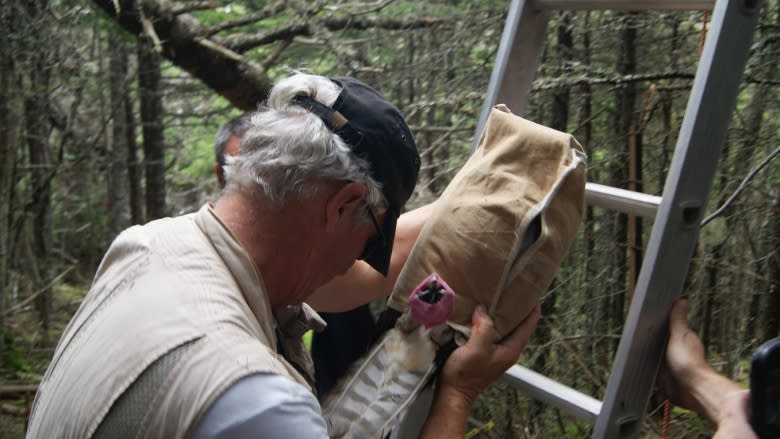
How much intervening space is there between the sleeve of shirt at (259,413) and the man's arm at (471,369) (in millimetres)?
374

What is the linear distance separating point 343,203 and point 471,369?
15.4 inches

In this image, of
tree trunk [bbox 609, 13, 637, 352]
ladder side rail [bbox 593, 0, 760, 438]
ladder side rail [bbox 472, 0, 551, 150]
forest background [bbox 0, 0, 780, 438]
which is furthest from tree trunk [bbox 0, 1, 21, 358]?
ladder side rail [bbox 593, 0, 760, 438]

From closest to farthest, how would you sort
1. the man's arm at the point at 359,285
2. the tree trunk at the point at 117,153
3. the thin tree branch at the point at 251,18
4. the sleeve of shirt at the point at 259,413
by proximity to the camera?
the sleeve of shirt at the point at 259,413
the man's arm at the point at 359,285
the thin tree branch at the point at 251,18
the tree trunk at the point at 117,153

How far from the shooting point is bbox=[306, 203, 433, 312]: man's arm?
1.87 m

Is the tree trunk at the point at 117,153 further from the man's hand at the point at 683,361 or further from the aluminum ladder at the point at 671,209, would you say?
the man's hand at the point at 683,361

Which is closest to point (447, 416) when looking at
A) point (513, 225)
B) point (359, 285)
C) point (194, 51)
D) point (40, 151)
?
point (513, 225)

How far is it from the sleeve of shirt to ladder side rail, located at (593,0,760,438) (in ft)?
1.92

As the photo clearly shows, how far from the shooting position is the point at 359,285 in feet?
6.40

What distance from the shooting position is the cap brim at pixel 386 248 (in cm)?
139

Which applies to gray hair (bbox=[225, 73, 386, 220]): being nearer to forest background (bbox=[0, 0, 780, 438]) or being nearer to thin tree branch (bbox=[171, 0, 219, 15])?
forest background (bbox=[0, 0, 780, 438])

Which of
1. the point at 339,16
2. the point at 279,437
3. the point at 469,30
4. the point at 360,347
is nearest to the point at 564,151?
the point at 279,437

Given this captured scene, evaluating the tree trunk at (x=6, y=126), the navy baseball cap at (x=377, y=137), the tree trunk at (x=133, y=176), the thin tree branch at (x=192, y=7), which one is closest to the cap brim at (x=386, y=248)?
the navy baseball cap at (x=377, y=137)

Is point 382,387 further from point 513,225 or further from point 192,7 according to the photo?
point 192,7

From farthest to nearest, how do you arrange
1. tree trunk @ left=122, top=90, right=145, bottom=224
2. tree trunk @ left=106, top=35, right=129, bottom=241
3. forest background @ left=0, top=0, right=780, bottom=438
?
tree trunk @ left=122, top=90, right=145, bottom=224 < tree trunk @ left=106, top=35, right=129, bottom=241 < forest background @ left=0, top=0, right=780, bottom=438
